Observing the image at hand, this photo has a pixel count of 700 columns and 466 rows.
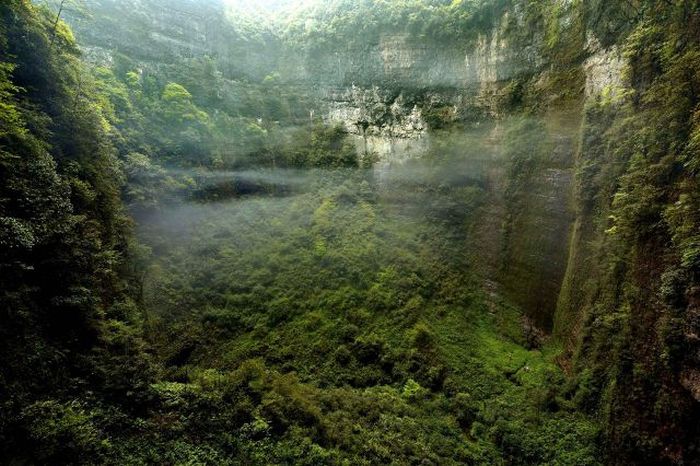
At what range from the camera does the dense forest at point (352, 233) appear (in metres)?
6.38

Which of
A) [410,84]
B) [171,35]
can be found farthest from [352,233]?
[171,35]

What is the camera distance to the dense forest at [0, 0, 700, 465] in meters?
6.38

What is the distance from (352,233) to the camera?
16.7 metres

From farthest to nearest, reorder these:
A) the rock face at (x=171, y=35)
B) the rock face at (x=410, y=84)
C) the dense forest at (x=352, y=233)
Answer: the rock face at (x=171, y=35), the rock face at (x=410, y=84), the dense forest at (x=352, y=233)

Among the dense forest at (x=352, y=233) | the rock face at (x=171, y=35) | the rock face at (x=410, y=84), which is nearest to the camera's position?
the dense forest at (x=352, y=233)

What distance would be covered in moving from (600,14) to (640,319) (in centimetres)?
991

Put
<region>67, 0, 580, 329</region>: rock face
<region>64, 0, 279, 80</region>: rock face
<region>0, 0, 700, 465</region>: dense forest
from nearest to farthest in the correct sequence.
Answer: <region>0, 0, 700, 465</region>: dense forest
<region>67, 0, 580, 329</region>: rock face
<region>64, 0, 279, 80</region>: rock face

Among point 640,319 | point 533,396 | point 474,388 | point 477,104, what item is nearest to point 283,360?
point 474,388

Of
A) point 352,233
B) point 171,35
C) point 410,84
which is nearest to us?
point 352,233

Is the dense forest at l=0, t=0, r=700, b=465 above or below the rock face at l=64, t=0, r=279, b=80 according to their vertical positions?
below

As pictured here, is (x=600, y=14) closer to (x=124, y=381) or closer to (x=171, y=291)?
(x=124, y=381)

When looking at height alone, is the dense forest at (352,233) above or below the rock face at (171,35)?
below

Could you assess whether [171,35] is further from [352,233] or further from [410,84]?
[352,233]

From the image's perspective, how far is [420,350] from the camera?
11984 mm
